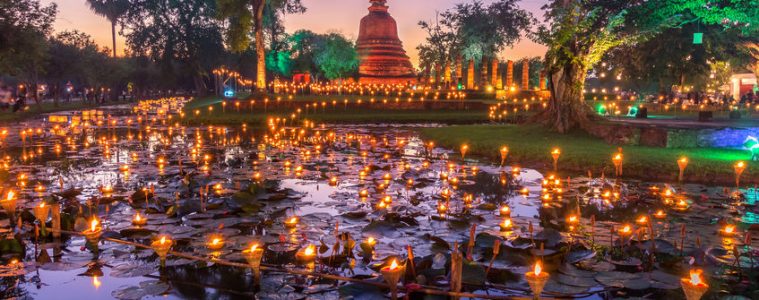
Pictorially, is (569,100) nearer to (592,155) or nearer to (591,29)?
(591,29)

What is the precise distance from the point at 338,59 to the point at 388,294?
193 feet

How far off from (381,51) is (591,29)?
43.0m

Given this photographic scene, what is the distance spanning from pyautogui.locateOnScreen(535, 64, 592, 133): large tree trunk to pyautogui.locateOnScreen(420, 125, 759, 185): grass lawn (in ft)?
1.35

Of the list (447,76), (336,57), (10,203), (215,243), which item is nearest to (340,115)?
(447,76)

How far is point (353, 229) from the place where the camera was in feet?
23.1

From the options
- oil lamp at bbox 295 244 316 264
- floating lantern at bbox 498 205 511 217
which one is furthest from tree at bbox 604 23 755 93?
oil lamp at bbox 295 244 316 264

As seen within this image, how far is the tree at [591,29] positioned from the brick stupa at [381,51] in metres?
40.4

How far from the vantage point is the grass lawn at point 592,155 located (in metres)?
11.1

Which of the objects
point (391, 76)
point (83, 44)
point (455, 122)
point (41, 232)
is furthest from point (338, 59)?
point (41, 232)

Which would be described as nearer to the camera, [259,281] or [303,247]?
[259,281]

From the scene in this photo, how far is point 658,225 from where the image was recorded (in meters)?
7.39

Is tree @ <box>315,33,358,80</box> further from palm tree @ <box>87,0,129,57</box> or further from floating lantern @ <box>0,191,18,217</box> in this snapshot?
floating lantern @ <box>0,191,18,217</box>

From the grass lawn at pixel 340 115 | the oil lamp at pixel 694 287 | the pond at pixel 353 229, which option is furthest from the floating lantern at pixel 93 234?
the grass lawn at pixel 340 115

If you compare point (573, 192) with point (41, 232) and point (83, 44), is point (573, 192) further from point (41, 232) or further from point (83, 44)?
point (83, 44)
